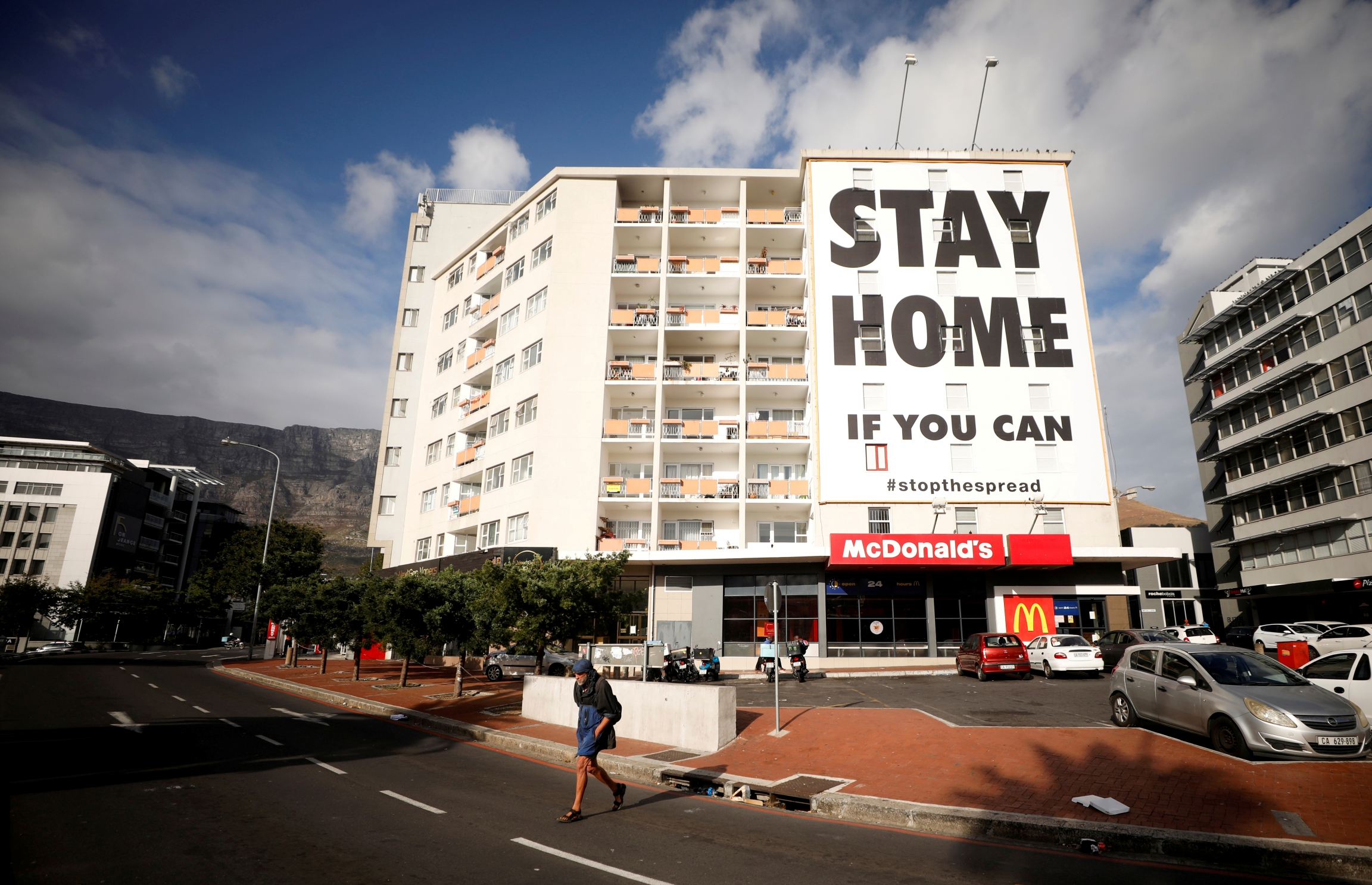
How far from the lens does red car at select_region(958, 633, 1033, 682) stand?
24172 millimetres

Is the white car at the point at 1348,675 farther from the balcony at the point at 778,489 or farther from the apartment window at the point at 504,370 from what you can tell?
the apartment window at the point at 504,370

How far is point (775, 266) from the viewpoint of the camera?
4184 cm

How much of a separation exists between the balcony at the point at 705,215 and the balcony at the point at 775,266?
11.2 ft

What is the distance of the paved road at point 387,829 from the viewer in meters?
6.49

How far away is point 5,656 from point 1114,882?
62.4 meters

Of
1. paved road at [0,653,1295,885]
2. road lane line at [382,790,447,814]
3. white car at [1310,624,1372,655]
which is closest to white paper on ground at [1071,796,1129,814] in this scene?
paved road at [0,653,1295,885]

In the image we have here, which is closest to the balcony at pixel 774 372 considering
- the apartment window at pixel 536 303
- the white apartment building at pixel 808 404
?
the white apartment building at pixel 808 404

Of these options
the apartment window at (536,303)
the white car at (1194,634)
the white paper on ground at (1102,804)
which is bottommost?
the white paper on ground at (1102,804)

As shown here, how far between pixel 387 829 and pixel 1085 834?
778cm

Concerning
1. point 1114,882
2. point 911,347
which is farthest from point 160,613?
point 1114,882

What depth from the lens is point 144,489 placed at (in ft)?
309

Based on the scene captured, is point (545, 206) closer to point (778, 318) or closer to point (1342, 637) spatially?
point (778, 318)

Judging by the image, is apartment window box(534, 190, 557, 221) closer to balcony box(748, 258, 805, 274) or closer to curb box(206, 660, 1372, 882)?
balcony box(748, 258, 805, 274)

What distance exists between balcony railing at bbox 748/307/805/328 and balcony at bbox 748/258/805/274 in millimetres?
2317
